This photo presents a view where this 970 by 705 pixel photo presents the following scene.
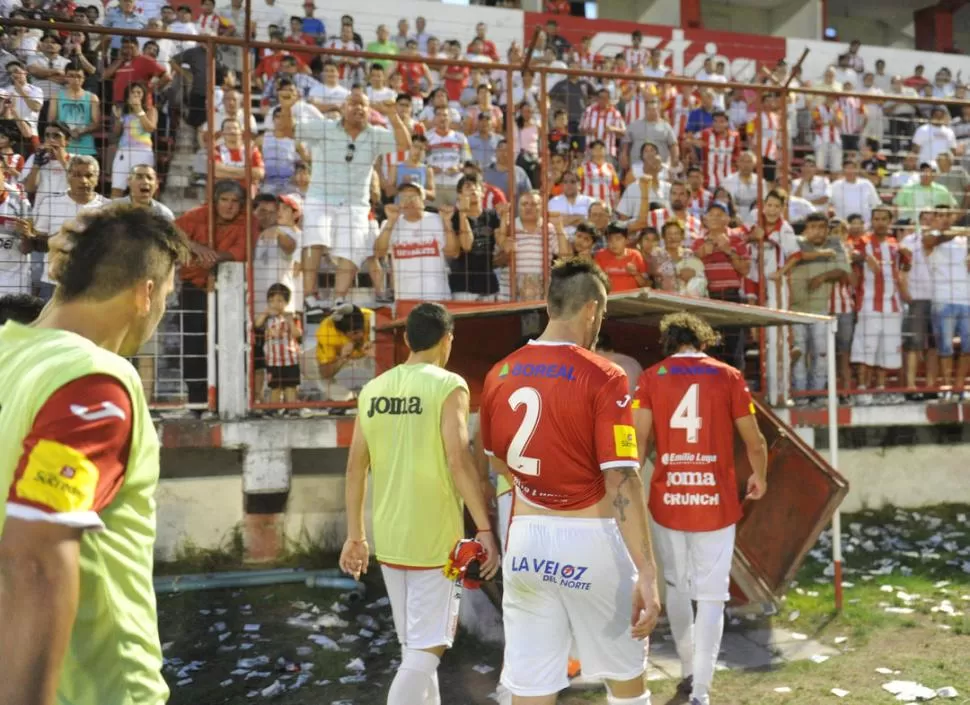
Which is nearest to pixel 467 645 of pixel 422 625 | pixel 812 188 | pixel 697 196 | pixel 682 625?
pixel 682 625

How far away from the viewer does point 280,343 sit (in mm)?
8023

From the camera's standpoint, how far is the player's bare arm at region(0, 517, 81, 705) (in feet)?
5.98

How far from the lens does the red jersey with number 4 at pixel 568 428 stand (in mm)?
3982

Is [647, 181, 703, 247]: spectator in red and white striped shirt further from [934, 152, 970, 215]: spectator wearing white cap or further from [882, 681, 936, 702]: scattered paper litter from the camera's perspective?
[882, 681, 936, 702]: scattered paper litter

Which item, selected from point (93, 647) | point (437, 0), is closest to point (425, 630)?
point (93, 647)

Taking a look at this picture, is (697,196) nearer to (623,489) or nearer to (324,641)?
(324,641)

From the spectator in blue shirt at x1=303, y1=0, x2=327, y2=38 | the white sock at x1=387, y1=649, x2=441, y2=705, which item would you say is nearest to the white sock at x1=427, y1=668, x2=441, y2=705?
the white sock at x1=387, y1=649, x2=441, y2=705

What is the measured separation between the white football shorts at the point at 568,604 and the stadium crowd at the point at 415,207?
4420mm

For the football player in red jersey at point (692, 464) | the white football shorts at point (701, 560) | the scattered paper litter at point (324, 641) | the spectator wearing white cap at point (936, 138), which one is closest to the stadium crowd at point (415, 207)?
the spectator wearing white cap at point (936, 138)

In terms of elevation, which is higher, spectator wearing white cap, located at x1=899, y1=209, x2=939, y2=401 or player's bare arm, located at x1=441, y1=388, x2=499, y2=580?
spectator wearing white cap, located at x1=899, y1=209, x2=939, y2=401

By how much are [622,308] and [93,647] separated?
16.4 feet

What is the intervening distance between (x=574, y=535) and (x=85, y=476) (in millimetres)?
2444

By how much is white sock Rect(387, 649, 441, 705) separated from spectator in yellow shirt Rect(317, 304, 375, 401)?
3.80 metres

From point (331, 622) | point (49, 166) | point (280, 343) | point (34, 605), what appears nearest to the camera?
point (34, 605)
